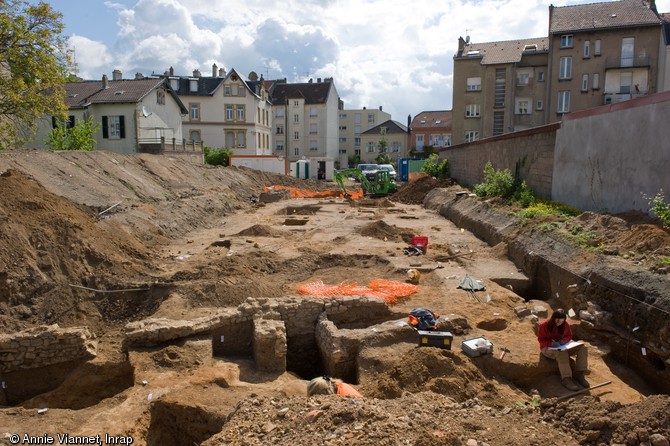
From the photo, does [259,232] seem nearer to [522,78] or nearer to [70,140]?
[70,140]

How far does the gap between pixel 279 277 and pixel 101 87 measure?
3579 cm

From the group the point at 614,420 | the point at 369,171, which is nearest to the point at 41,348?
the point at 614,420

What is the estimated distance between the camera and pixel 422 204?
33.2 m

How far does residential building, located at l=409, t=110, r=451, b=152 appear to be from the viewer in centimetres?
6700

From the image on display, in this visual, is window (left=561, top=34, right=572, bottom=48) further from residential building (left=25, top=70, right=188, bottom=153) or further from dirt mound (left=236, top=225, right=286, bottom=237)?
dirt mound (left=236, top=225, right=286, bottom=237)

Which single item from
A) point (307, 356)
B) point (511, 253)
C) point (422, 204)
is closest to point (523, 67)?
point (422, 204)

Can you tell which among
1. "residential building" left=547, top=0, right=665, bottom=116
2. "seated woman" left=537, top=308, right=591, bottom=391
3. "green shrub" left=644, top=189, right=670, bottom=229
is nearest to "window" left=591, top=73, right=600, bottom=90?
"residential building" left=547, top=0, right=665, bottom=116

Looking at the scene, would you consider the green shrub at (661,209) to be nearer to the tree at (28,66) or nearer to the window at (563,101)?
the tree at (28,66)

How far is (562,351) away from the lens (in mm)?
8055

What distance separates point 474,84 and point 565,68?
7191 mm

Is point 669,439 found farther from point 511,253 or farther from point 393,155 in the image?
point 393,155

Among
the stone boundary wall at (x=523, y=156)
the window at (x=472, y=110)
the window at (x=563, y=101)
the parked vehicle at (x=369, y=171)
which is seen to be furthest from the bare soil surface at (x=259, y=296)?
the window at (x=472, y=110)

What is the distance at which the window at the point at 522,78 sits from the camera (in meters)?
42.0

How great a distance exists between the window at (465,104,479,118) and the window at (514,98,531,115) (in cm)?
319
